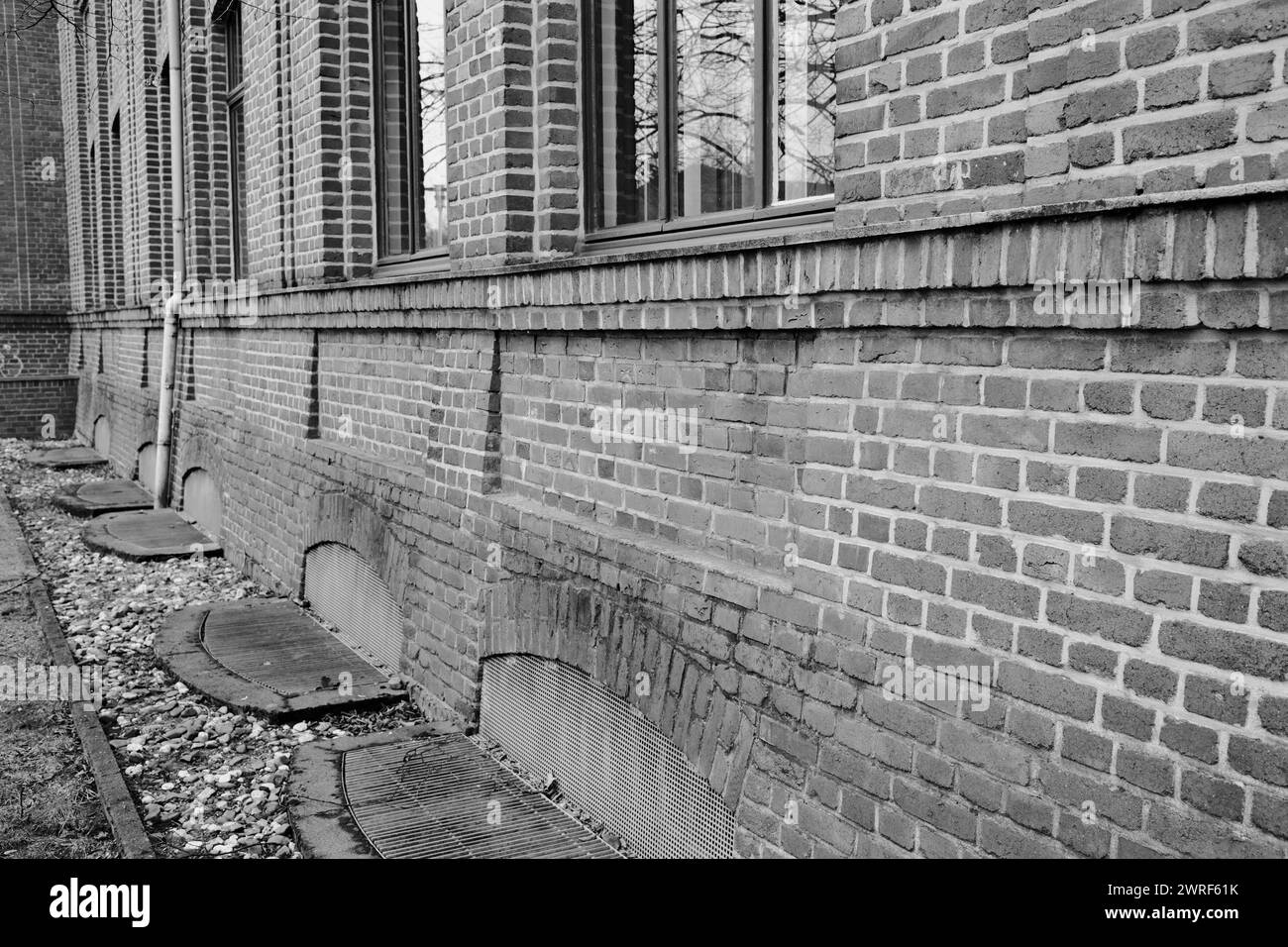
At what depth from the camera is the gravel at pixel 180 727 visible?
4.63 meters

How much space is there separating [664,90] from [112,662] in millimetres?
4924

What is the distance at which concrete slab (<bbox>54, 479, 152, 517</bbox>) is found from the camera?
1222cm

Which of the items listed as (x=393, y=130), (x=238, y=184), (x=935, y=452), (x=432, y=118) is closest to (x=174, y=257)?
(x=238, y=184)

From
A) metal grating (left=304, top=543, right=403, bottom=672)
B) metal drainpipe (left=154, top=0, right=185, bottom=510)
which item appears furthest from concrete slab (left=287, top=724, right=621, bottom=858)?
metal drainpipe (left=154, top=0, right=185, bottom=510)

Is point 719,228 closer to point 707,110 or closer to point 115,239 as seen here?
point 707,110

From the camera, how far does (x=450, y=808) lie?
14.9ft

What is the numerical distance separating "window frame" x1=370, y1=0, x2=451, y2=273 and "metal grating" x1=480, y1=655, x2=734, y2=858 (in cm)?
276

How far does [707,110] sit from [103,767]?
12.8 feet

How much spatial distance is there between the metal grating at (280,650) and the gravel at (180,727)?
31 cm

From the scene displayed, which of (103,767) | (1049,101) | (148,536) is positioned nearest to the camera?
(1049,101)

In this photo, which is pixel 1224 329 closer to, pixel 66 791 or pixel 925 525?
pixel 925 525

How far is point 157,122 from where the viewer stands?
13.2 m

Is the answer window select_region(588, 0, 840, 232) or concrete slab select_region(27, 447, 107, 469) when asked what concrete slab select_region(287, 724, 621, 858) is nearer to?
window select_region(588, 0, 840, 232)

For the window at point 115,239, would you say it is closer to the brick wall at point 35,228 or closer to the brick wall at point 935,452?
the brick wall at point 35,228
